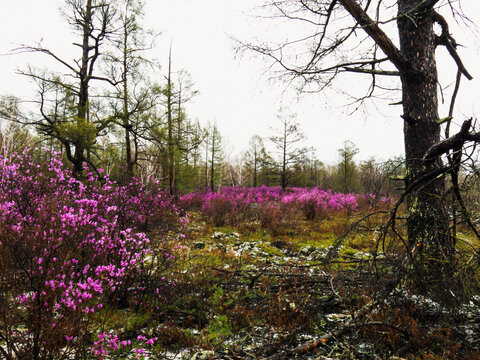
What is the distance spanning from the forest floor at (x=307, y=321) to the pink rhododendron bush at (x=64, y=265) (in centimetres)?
45

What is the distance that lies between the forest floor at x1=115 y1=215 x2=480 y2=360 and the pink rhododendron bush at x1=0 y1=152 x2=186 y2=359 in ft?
1.48

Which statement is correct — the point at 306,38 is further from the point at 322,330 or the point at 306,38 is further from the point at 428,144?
the point at 322,330

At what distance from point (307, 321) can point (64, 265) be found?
2605mm

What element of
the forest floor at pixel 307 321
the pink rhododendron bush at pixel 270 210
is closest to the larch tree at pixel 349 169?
the pink rhododendron bush at pixel 270 210

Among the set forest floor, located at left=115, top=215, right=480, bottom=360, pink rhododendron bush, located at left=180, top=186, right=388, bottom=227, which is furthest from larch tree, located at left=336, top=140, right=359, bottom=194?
forest floor, located at left=115, top=215, right=480, bottom=360

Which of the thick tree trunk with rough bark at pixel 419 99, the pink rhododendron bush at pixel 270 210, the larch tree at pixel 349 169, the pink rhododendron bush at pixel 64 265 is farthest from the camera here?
the larch tree at pixel 349 169

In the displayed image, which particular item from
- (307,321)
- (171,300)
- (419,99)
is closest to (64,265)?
(171,300)

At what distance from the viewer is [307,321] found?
2.62 metres

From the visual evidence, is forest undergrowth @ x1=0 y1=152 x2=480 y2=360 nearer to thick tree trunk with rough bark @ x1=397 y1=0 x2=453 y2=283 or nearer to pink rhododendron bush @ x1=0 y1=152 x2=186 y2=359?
pink rhododendron bush @ x1=0 y1=152 x2=186 y2=359

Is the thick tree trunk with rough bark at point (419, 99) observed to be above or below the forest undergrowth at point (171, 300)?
above

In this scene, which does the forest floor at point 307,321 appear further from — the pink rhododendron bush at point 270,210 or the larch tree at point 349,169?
the larch tree at point 349,169

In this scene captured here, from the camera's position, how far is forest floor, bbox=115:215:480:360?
2029mm

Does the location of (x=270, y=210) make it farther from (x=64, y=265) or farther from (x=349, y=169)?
(x=349, y=169)

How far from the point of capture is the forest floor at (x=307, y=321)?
79.9 inches
